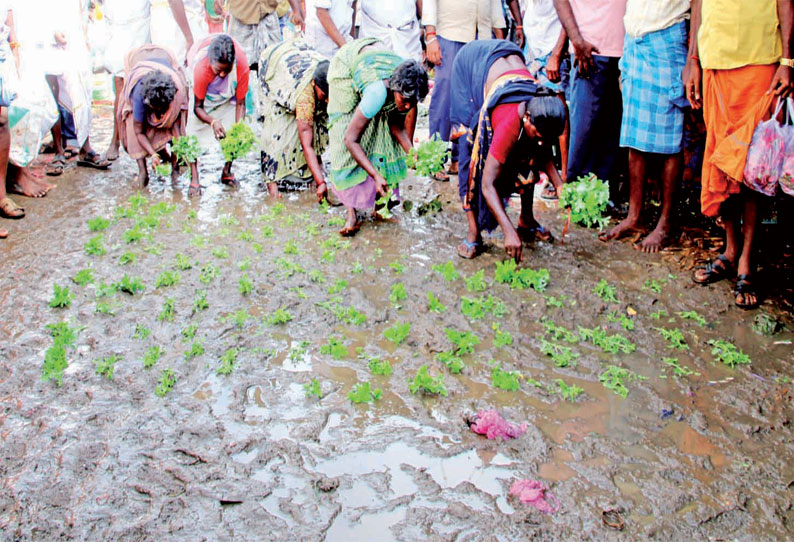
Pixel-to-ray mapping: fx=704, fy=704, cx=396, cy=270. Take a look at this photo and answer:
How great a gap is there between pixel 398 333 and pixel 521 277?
3.56ft

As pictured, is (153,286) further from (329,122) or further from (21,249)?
(329,122)

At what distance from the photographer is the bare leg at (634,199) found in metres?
5.15

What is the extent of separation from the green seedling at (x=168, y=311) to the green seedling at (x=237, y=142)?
2.45 m

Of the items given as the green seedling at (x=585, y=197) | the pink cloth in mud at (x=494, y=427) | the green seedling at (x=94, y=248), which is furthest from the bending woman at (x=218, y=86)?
the pink cloth in mud at (x=494, y=427)

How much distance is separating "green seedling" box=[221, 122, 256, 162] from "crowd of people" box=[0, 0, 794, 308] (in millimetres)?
170

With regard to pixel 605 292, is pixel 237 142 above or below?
above

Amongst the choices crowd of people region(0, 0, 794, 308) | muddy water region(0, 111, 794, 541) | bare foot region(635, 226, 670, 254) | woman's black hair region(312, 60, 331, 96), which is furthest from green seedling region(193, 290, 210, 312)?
bare foot region(635, 226, 670, 254)

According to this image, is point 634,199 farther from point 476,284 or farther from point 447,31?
point 447,31

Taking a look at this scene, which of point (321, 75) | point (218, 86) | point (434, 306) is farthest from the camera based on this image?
point (218, 86)

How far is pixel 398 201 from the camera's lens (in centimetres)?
585

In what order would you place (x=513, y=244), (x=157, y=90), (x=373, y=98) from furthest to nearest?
(x=157, y=90)
(x=373, y=98)
(x=513, y=244)

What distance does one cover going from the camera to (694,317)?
4.19 m

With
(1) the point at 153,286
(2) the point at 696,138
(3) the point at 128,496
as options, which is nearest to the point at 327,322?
(1) the point at 153,286

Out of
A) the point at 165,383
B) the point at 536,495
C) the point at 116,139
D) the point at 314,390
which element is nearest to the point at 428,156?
the point at 314,390
